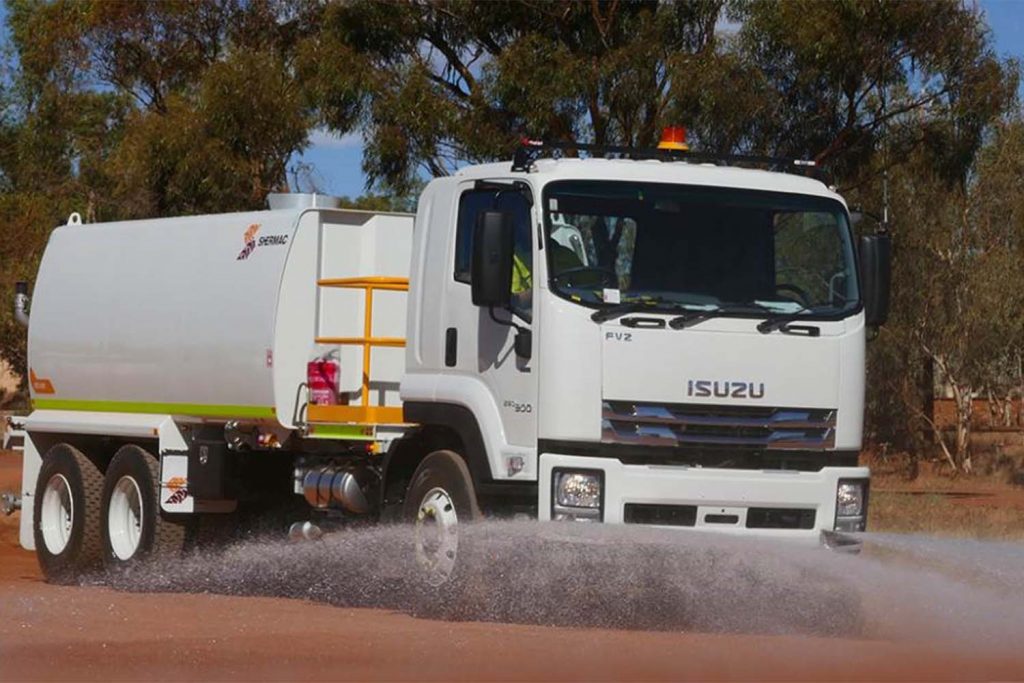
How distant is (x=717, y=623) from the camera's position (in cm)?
1120

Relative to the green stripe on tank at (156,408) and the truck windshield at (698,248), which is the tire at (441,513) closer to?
the truck windshield at (698,248)

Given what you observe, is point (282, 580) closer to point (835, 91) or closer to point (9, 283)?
point (835, 91)

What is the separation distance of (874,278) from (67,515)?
7.67 m

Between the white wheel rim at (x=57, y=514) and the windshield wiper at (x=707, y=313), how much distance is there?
6.64 meters

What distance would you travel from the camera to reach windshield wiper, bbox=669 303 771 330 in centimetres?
1127

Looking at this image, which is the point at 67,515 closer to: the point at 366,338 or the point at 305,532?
the point at 305,532

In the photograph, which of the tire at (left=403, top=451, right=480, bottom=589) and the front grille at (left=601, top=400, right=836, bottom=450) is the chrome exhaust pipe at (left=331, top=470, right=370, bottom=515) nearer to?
the tire at (left=403, top=451, right=480, bottom=589)

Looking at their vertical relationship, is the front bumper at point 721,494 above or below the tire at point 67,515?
above

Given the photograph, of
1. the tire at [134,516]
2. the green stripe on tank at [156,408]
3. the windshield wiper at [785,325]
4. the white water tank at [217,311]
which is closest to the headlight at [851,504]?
the windshield wiper at [785,325]

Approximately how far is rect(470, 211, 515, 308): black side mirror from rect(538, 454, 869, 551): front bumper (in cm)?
105

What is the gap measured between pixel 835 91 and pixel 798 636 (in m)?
15.1

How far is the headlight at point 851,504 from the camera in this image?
1165 cm

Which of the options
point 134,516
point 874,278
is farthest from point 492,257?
point 134,516

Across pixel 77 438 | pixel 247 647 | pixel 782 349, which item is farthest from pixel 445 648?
pixel 77 438
